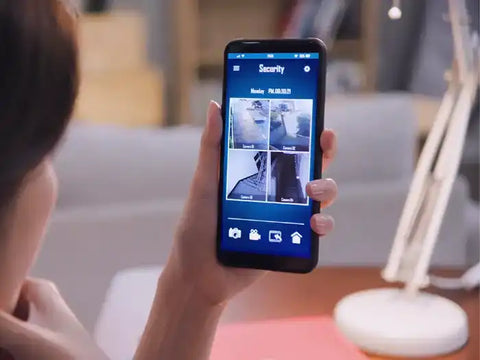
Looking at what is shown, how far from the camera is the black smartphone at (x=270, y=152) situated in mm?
594

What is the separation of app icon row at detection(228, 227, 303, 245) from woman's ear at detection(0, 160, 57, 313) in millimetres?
156

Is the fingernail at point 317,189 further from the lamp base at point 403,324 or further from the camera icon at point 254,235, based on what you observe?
the lamp base at point 403,324

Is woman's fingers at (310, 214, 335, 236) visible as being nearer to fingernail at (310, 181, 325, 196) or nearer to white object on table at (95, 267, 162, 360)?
fingernail at (310, 181, 325, 196)

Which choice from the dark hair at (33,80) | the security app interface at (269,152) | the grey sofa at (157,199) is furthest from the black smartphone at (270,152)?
the grey sofa at (157,199)

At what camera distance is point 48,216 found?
520mm

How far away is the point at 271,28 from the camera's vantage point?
2686mm

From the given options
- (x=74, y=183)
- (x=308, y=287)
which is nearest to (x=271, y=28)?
(x=74, y=183)

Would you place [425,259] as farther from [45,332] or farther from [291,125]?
[45,332]

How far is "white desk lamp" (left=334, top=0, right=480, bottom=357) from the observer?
2.30 feet

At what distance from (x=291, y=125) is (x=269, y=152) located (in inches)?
1.1

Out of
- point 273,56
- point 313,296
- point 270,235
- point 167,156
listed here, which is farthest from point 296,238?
point 167,156

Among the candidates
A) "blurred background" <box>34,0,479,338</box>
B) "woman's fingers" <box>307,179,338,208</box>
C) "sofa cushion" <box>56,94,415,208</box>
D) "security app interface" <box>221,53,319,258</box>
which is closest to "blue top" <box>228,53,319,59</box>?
"security app interface" <box>221,53,319,258</box>

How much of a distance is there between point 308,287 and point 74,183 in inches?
16.0

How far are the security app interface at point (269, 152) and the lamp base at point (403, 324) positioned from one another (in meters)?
0.16
